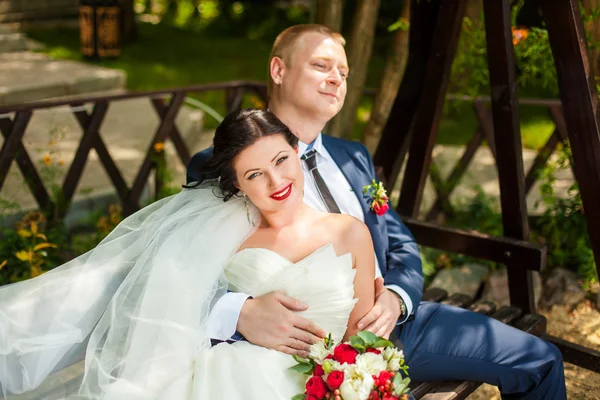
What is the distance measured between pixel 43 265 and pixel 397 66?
2667 millimetres

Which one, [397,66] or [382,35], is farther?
[382,35]

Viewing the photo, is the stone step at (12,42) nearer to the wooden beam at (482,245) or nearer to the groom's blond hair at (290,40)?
the wooden beam at (482,245)

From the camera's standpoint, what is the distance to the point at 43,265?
174 inches

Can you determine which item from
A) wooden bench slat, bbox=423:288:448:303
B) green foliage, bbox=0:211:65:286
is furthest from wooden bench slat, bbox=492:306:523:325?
green foliage, bbox=0:211:65:286

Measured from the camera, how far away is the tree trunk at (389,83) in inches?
200

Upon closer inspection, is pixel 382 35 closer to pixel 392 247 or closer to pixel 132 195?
pixel 132 195

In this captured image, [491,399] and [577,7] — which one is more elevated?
[577,7]

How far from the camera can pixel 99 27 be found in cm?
1113

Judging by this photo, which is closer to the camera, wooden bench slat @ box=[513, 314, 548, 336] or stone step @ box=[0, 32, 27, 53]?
wooden bench slat @ box=[513, 314, 548, 336]

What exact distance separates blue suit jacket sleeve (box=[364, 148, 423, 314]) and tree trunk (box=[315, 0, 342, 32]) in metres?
1.72

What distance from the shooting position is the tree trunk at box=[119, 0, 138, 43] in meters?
12.8

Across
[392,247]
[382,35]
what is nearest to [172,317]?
[392,247]

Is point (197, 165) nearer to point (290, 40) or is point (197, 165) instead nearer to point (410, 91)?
point (290, 40)

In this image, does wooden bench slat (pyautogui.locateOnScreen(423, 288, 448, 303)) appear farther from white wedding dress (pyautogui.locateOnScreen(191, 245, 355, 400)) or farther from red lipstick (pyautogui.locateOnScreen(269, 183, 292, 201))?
red lipstick (pyautogui.locateOnScreen(269, 183, 292, 201))
